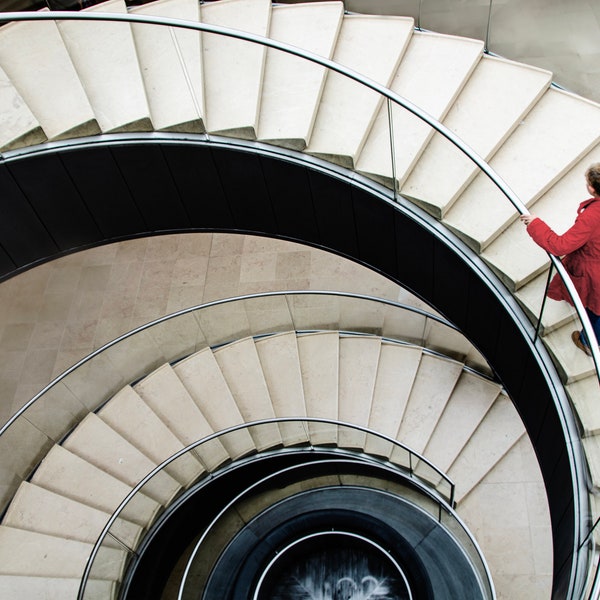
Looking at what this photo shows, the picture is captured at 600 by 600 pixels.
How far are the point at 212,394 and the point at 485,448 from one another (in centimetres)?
351

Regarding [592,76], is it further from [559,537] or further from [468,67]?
[559,537]

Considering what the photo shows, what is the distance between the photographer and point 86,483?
26.9ft

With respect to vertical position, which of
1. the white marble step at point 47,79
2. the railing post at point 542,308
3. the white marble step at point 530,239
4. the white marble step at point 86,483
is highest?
the white marble step at point 47,79

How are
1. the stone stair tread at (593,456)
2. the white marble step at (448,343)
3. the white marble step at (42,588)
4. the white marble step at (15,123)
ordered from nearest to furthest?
the stone stair tread at (593,456)
the white marble step at (15,123)
the white marble step at (42,588)
the white marble step at (448,343)

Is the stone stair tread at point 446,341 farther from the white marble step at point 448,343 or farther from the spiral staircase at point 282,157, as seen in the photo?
the spiral staircase at point 282,157

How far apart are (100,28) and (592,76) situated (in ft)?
20.2

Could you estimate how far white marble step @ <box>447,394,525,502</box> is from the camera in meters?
8.30

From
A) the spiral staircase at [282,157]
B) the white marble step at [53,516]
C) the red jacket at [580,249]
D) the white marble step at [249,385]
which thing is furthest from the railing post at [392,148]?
the white marble step at [53,516]

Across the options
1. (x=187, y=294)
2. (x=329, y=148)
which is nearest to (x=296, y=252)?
(x=187, y=294)

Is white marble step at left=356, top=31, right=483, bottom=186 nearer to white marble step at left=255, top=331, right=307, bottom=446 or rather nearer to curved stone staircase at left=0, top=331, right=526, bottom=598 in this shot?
curved stone staircase at left=0, top=331, right=526, bottom=598

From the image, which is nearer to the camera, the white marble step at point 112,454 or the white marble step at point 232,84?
the white marble step at point 232,84

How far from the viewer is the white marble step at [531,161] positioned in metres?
6.05

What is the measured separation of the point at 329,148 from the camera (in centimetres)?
638

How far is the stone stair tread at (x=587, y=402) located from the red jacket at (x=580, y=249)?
0.59 meters
